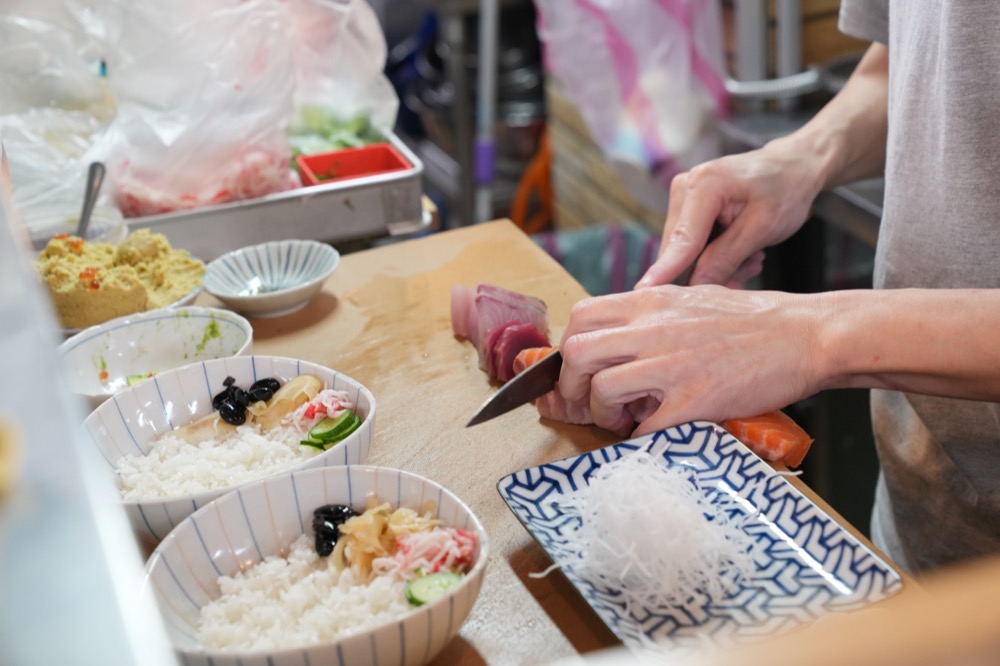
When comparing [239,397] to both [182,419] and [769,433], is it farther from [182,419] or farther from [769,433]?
[769,433]

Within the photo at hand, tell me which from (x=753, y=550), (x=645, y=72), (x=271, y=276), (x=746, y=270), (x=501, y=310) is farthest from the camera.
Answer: (x=645, y=72)

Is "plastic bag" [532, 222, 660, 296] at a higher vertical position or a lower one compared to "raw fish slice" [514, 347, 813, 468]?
lower

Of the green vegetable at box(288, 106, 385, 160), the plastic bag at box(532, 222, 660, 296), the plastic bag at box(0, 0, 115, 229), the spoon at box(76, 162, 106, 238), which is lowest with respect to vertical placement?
the plastic bag at box(532, 222, 660, 296)

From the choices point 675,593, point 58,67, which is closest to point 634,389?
point 675,593

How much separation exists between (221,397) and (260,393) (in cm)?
5

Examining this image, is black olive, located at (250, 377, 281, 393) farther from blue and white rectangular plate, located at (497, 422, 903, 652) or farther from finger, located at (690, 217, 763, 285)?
finger, located at (690, 217, 763, 285)

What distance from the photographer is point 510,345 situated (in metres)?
1.35

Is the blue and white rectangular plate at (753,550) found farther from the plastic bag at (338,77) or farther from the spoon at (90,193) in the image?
the plastic bag at (338,77)

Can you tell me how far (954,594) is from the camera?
401 millimetres

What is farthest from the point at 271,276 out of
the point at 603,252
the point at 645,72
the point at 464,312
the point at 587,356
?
the point at 603,252

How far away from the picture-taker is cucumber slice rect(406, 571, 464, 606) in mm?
877

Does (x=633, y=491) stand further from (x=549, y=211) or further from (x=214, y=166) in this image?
(x=549, y=211)

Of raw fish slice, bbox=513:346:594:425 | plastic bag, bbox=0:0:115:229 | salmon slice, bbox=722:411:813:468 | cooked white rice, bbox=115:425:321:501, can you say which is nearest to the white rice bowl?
cooked white rice, bbox=115:425:321:501

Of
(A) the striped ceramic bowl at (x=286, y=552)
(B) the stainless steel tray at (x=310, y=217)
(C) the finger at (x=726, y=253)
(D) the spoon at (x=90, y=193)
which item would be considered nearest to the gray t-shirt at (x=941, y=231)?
(C) the finger at (x=726, y=253)
